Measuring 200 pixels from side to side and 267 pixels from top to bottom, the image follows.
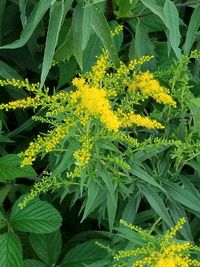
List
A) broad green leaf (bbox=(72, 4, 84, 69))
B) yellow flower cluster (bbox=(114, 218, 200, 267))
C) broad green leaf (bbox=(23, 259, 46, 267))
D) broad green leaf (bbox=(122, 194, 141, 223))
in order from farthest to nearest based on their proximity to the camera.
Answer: broad green leaf (bbox=(23, 259, 46, 267)), broad green leaf (bbox=(122, 194, 141, 223)), broad green leaf (bbox=(72, 4, 84, 69)), yellow flower cluster (bbox=(114, 218, 200, 267))

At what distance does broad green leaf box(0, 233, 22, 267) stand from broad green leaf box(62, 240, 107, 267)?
181 mm

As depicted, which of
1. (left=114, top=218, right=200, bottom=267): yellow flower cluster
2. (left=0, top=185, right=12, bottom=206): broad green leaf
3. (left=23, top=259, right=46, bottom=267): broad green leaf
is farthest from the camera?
(left=0, top=185, right=12, bottom=206): broad green leaf

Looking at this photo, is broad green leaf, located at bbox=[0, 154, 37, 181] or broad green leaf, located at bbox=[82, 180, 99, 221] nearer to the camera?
broad green leaf, located at bbox=[82, 180, 99, 221]

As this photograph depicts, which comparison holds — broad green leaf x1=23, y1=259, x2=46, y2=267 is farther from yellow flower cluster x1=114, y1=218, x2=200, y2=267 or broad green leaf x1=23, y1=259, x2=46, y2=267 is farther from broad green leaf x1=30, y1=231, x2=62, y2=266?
yellow flower cluster x1=114, y1=218, x2=200, y2=267

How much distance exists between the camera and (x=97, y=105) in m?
1.04

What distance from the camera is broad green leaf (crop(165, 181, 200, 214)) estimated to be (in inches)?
47.3

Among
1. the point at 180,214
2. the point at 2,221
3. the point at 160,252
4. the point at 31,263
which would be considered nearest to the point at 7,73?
the point at 2,221

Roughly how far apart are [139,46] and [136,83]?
20cm

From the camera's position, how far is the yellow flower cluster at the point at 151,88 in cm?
121

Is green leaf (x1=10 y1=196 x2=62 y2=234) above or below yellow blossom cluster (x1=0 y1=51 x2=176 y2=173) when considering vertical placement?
below

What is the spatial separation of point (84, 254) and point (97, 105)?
0.53 meters

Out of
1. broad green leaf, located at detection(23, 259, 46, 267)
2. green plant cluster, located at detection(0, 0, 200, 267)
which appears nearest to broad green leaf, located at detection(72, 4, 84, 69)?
green plant cluster, located at detection(0, 0, 200, 267)

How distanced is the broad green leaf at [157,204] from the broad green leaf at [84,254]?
289 millimetres

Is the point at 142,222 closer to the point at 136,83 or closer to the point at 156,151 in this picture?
the point at 156,151
